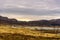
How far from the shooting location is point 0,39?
5800 centimetres

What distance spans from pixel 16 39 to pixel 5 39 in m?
3.15

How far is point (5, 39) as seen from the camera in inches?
2331

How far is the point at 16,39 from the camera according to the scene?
60.5m

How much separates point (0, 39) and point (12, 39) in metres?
3.54

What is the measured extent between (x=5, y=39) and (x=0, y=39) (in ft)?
5.57

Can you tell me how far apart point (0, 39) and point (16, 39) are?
4772mm

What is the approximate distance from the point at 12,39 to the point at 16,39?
123 centimetres

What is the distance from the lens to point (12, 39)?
196 feet
